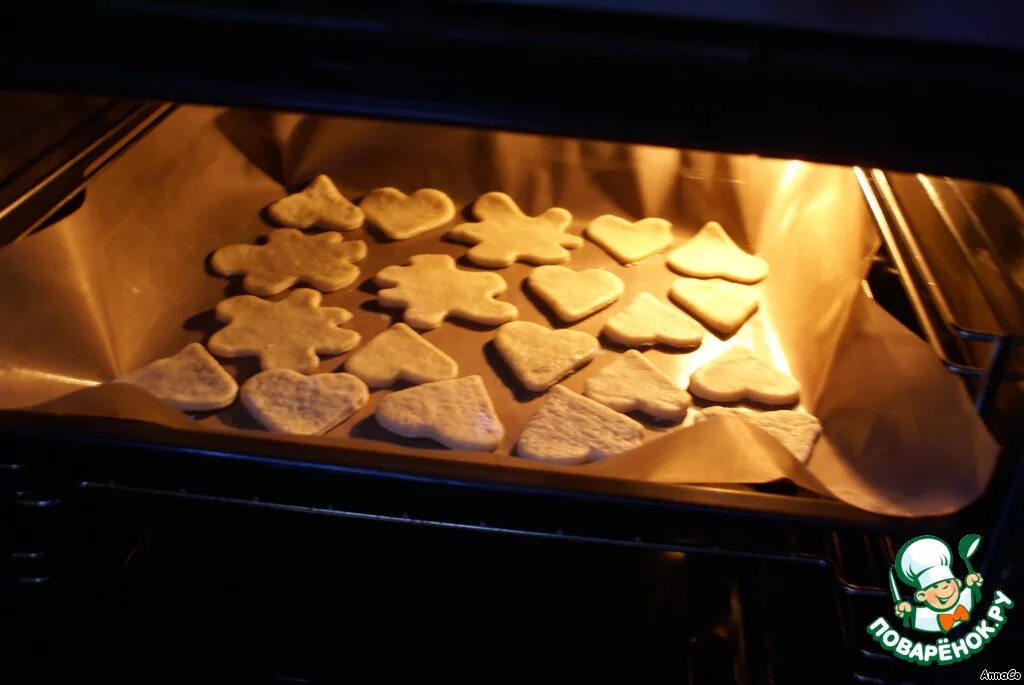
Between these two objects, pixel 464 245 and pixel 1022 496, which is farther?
pixel 464 245

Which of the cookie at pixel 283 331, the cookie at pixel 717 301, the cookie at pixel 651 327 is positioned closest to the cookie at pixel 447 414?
the cookie at pixel 283 331

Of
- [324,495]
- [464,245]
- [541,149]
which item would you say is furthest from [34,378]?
[541,149]

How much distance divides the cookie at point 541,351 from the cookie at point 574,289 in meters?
0.06

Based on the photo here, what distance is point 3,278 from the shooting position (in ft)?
3.81

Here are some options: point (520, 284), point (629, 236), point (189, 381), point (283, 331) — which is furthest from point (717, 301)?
point (189, 381)

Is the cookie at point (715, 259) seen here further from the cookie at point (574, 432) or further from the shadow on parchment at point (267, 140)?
the shadow on parchment at point (267, 140)

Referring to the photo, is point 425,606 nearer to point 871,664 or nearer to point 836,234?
point 871,664

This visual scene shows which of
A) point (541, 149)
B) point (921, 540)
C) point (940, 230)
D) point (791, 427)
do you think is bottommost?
→ point (921, 540)

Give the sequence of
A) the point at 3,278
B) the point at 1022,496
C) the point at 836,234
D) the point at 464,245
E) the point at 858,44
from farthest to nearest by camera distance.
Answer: the point at 464,245 → the point at 836,234 → the point at 3,278 → the point at 1022,496 → the point at 858,44

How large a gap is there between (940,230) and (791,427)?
33 centimetres

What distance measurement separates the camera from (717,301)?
148 cm

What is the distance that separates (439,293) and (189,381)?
414 mm

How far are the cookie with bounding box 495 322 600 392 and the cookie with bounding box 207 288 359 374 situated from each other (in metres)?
0.24

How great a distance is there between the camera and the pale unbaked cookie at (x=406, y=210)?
5.34ft
